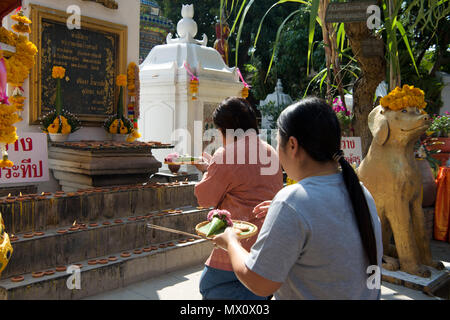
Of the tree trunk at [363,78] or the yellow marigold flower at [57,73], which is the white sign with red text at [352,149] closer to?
the tree trunk at [363,78]

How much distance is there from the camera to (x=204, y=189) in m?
2.07

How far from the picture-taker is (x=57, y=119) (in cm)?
479

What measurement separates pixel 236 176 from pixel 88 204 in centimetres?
261

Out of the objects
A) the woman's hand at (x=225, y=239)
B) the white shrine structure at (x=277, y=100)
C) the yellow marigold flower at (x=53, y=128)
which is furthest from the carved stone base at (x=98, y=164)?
the white shrine structure at (x=277, y=100)

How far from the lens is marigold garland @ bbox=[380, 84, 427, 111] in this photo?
367cm

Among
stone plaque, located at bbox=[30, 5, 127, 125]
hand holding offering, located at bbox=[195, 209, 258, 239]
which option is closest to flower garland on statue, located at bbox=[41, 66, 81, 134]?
stone plaque, located at bbox=[30, 5, 127, 125]

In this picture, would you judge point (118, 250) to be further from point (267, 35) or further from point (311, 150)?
point (267, 35)

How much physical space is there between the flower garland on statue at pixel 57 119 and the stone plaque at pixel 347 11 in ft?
10.4

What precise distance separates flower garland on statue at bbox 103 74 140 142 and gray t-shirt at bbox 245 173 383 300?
183 inches

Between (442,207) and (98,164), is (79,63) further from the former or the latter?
(442,207)

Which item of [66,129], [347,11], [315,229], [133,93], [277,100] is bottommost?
[315,229]

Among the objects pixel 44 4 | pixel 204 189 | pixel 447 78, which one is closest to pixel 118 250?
pixel 204 189

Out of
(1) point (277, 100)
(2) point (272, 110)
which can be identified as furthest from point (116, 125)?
(1) point (277, 100)

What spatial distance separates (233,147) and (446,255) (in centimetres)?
407
